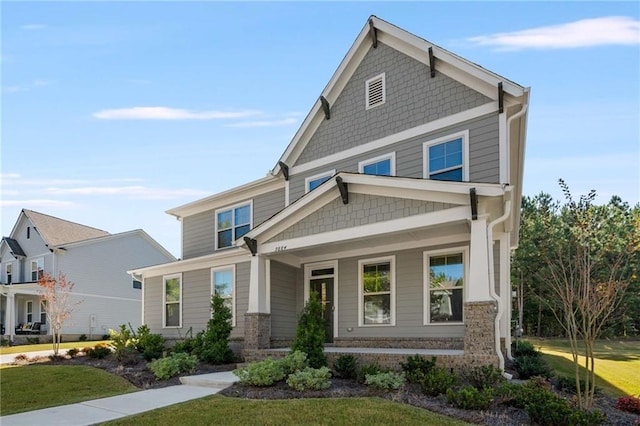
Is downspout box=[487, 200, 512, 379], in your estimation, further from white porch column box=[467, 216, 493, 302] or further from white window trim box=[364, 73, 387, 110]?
white window trim box=[364, 73, 387, 110]

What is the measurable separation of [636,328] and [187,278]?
3223 cm

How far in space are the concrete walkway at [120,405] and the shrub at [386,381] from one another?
Result: 10.00 feet

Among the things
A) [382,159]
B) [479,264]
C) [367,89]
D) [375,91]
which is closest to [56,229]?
[367,89]

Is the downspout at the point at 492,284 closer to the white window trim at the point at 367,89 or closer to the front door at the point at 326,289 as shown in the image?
the white window trim at the point at 367,89

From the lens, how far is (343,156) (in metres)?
13.9

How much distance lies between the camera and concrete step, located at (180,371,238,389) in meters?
9.80

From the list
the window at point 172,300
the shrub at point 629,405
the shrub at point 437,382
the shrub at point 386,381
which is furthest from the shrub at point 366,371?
the window at point 172,300

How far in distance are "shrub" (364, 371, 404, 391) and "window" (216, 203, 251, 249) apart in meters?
8.96

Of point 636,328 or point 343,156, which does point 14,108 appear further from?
point 636,328

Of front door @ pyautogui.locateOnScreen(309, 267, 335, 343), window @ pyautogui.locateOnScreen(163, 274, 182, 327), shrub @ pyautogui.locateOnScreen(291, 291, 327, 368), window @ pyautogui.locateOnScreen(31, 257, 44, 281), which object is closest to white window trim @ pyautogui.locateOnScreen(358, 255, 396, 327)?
front door @ pyautogui.locateOnScreen(309, 267, 335, 343)

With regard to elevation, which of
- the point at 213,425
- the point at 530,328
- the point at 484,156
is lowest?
the point at 530,328

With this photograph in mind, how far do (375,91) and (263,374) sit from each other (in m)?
8.53

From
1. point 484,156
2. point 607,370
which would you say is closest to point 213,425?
point 484,156

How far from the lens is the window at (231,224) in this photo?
55.0ft
